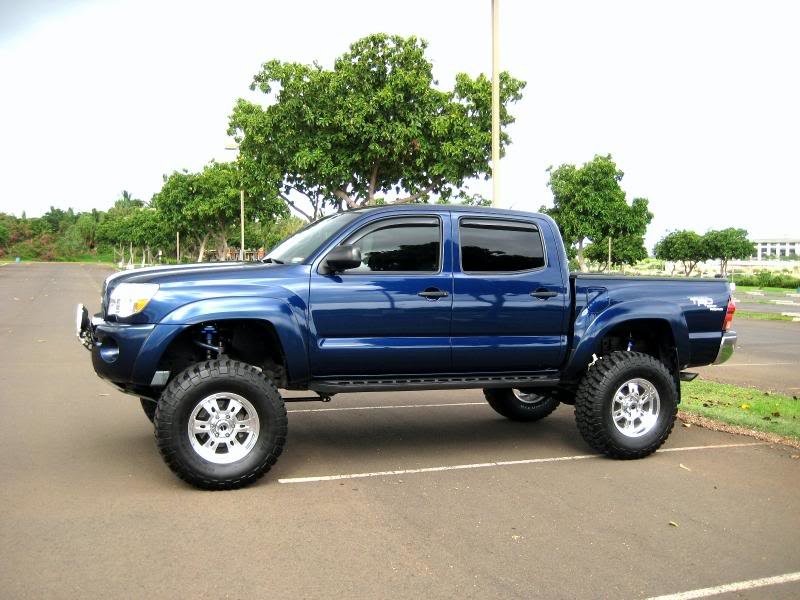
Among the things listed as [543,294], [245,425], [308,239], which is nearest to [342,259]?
[308,239]

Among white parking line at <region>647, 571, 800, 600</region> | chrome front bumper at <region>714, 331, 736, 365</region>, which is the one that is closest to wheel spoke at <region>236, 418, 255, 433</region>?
white parking line at <region>647, 571, 800, 600</region>

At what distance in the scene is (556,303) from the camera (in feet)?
22.3

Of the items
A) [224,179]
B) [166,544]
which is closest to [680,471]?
[166,544]

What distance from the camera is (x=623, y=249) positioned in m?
53.9

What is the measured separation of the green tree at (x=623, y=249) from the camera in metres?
53.0

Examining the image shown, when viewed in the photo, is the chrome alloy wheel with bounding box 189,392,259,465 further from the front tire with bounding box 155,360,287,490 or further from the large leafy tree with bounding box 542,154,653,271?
the large leafy tree with bounding box 542,154,653,271

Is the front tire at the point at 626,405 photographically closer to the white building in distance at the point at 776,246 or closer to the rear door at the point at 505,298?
the rear door at the point at 505,298

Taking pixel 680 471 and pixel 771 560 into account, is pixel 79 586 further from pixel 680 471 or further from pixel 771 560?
pixel 680 471

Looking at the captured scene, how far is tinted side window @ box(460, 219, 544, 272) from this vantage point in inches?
263

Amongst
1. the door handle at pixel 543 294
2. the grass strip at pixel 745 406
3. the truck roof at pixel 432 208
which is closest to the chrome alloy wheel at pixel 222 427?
the truck roof at pixel 432 208

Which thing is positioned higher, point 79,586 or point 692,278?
point 692,278

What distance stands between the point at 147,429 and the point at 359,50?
16815mm

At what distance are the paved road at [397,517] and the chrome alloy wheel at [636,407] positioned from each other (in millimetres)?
295

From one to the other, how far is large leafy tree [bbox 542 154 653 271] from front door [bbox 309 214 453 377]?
38.8 metres
